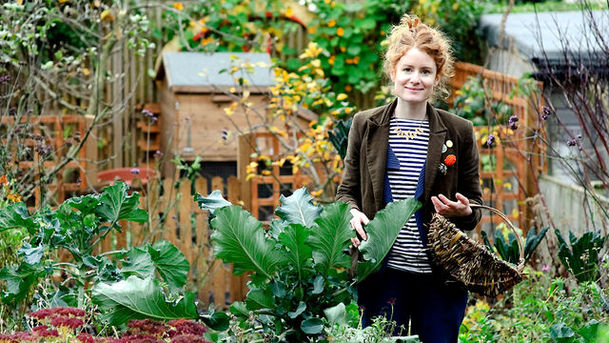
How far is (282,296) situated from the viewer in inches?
98.3

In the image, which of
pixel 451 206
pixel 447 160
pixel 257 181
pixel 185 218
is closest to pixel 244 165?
pixel 257 181

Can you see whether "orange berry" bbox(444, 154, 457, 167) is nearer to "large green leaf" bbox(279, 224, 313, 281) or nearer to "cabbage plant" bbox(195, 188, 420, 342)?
"cabbage plant" bbox(195, 188, 420, 342)

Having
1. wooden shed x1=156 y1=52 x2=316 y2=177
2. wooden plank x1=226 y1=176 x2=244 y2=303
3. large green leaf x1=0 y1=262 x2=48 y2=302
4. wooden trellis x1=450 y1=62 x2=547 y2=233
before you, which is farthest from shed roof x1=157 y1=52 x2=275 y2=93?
large green leaf x1=0 y1=262 x2=48 y2=302

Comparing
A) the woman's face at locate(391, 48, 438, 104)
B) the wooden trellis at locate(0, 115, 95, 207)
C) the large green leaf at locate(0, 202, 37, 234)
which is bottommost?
the wooden trellis at locate(0, 115, 95, 207)

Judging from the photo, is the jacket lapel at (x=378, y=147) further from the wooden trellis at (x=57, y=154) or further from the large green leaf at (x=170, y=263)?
the wooden trellis at (x=57, y=154)

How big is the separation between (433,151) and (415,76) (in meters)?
0.24

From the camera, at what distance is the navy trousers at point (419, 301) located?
275 centimetres

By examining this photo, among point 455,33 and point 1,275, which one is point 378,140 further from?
point 455,33

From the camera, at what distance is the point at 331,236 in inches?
97.4

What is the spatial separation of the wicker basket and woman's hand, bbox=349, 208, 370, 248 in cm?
19

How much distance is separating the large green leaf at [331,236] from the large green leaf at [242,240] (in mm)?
107

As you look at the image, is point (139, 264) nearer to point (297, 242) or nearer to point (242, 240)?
point (242, 240)

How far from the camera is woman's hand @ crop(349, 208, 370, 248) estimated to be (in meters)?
2.60

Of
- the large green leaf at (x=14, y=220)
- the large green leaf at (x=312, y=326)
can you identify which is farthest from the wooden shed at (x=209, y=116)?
the large green leaf at (x=312, y=326)
